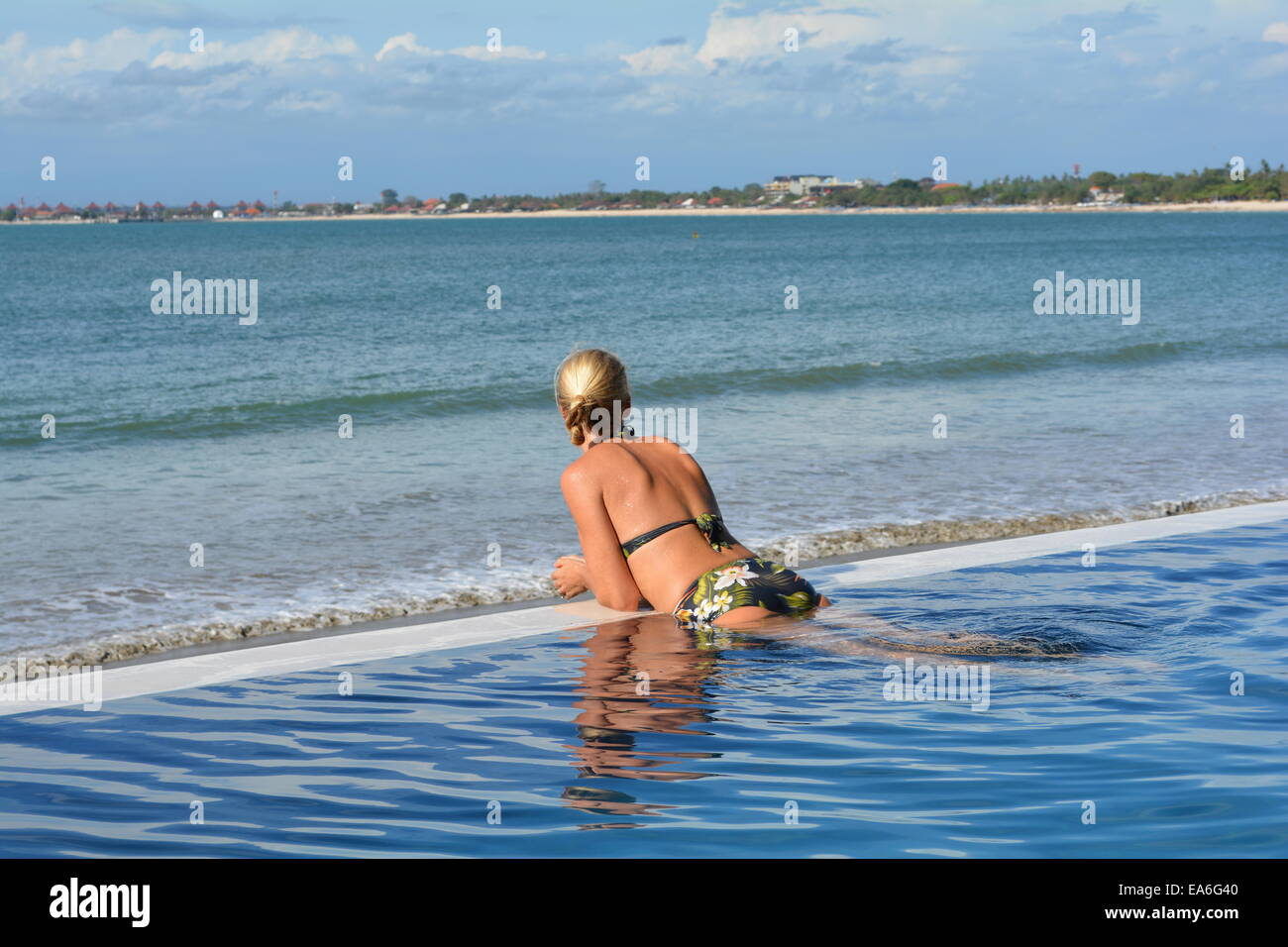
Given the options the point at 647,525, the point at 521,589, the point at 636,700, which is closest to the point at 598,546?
the point at 647,525

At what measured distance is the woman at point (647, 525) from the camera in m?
5.67

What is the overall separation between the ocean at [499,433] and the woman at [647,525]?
2.12 m

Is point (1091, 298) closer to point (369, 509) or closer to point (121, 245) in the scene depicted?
point (369, 509)

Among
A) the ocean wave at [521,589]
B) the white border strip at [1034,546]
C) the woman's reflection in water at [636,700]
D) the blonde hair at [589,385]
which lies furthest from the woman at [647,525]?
the ocean wave at [521,589]

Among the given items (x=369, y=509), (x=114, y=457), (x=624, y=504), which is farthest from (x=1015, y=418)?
(x=624, y=504)

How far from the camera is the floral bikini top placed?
229 inches

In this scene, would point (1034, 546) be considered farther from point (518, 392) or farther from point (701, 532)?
point (518, 392)

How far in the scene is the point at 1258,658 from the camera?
556 cm

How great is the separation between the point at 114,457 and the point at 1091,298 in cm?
4153

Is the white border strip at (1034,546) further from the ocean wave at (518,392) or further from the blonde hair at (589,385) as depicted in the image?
the ocean wave at (518,392)

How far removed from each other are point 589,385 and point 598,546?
2.38ft

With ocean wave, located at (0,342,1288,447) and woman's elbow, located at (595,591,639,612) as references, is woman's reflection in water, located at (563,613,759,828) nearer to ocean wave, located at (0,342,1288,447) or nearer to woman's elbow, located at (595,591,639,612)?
woman's elbow, located at (595,591,639,612)

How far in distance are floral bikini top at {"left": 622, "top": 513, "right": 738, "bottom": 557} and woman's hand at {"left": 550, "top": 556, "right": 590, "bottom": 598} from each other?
0.29m

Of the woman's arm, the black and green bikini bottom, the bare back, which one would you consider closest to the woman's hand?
the woman's arm
